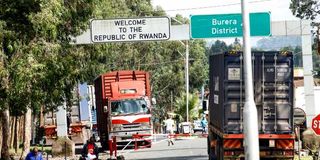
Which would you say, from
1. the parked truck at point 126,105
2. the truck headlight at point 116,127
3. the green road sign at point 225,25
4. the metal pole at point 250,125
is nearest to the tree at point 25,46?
the metal pole at point 250,125

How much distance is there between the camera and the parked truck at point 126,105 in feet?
114

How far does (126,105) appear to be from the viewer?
115 ft

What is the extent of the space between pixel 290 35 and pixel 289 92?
10.6 meters

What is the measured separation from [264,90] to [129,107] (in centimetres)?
1445

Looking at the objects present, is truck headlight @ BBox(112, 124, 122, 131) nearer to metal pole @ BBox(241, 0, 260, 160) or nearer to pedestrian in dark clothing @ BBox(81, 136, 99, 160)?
pedestrian in dark clothing @ BBox(81, 136, 99, 160)

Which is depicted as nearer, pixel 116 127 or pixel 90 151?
pixel 90 151

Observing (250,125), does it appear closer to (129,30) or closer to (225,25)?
(225,25)

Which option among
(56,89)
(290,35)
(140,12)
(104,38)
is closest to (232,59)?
(56,89)

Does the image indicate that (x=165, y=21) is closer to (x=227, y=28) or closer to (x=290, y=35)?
(x=227, y=28)

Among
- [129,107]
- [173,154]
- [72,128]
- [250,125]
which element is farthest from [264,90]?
[72,128]

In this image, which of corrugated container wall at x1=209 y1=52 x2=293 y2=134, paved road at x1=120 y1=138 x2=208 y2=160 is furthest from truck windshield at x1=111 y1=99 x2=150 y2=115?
corrugated container wall at x1=209 y1=52 x2=293 y2=134

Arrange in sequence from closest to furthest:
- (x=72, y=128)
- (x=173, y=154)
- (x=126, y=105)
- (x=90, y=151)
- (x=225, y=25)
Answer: (x=90, y=151) → (x=225, y=25) → (x=173, y=154) → (x=126, y=105) → (x=72, y=128)

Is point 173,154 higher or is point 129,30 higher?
point 129,30

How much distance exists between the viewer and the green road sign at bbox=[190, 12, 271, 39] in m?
28.1
